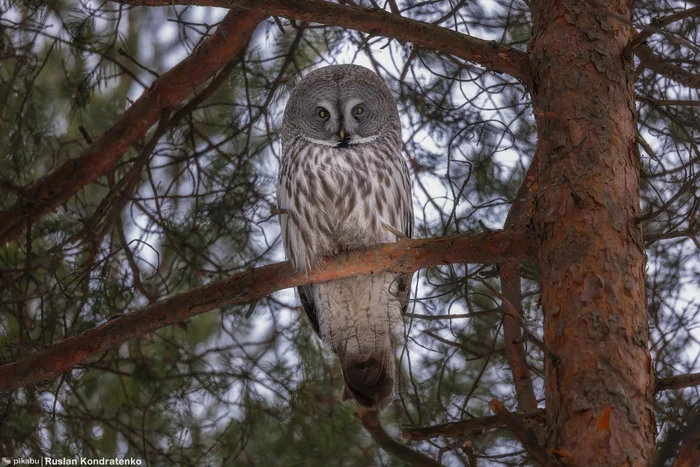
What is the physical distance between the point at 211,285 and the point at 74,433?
4.04ft

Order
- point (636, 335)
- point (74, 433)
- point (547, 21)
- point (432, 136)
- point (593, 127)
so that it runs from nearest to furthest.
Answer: point (636, 335), point (593, 127), point (547, 21), point (74, 433), point (432, 136)

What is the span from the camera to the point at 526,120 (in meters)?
3.73

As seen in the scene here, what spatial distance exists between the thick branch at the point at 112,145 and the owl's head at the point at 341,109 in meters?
0.39

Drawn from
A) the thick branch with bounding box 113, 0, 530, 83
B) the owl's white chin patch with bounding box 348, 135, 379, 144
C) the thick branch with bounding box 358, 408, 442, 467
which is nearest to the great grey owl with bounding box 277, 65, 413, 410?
the owl's white chin patch with bounding box 348, 135, 379, 144

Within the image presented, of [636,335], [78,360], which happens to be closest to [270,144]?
[78,360]

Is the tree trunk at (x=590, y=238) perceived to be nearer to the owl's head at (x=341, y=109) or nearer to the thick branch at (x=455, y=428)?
the thick branch at (x=455, y=428)

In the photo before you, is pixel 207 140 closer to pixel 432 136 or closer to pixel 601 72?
pixel 432 136

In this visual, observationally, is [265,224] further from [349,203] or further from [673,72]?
[673,72]

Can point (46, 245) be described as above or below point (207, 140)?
below

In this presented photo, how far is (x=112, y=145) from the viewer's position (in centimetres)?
363

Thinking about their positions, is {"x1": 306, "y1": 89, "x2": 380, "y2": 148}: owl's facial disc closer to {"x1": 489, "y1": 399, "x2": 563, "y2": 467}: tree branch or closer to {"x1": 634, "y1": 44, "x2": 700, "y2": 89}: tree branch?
{"x1": 634, "y1": 44, "x2": 700, "y2": 89}: tree branch

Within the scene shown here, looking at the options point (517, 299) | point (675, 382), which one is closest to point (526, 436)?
point (675, 382)

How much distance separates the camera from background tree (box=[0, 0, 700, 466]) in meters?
2.65

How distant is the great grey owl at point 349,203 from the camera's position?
3.20 meters
